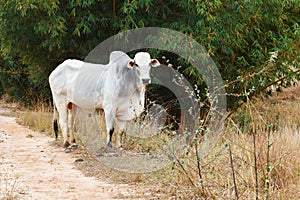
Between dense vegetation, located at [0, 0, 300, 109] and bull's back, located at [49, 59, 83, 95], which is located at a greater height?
dense vegetation, located at [0, 0, 300, 109]

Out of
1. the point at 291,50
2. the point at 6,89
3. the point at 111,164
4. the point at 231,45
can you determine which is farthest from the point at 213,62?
the point at 6,89

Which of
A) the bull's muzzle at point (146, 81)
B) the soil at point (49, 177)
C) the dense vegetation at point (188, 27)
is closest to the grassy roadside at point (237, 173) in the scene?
the soil at point (49, 177)

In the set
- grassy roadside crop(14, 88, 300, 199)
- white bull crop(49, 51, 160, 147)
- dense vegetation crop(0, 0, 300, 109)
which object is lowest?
grassy roadside crop(14, 88, 300, 199)

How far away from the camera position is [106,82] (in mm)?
8078

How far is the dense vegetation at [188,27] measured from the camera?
10.5 metres

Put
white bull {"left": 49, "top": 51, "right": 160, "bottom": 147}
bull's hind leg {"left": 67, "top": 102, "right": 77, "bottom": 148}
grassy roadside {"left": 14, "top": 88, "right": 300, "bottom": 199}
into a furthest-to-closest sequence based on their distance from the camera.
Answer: bull's hind leg {"left": 67, "top": 102, "right": 77, "bottom": 148}, white bull {"left": 49, "top": 51, "right": 160, "bottom": 147}, grassy roadside {"left": 14, "top": 88, "right": 300, "bottom": 199}

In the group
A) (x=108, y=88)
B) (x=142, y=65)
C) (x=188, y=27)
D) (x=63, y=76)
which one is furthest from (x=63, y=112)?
(x=188, y=27)

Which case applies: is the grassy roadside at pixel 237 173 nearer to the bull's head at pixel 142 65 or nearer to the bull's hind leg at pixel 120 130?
the bull's hind leg at pixel 120 130

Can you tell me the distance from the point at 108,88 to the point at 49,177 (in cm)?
174

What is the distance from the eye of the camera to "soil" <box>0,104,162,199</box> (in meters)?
5.86

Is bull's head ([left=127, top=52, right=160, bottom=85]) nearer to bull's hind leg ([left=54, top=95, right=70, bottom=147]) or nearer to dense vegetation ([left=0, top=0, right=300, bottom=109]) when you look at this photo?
bull's hind leg ([left=54, top=95, right=70, bottom=147])

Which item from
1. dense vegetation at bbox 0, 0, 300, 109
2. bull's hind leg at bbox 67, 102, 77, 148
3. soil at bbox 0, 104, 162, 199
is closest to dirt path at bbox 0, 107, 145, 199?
soil at bbox 0, 104, 162, 199

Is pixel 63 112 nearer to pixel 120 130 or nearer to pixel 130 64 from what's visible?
pixel 120 130

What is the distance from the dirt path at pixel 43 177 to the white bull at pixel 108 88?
0.67m
